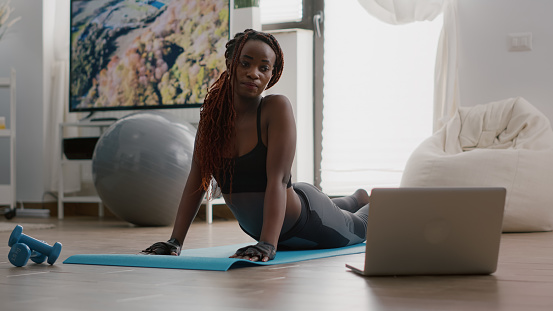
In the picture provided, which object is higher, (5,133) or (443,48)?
(443,48)

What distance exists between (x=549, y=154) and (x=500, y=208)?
8.06 ft

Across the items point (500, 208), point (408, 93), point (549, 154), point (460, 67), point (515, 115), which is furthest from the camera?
point (408, 93)

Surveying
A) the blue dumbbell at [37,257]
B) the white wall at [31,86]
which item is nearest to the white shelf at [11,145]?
the white wall at [31,86]

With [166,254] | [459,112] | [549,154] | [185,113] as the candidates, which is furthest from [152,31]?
[166,254]

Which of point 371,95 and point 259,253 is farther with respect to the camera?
point 371,95

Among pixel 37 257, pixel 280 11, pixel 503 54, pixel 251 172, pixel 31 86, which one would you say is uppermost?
pixel 280 11

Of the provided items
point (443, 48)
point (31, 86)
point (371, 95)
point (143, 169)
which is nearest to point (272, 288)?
point (143, 169)

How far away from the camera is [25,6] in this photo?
667 centimetres

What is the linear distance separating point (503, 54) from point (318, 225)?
9.24 feet

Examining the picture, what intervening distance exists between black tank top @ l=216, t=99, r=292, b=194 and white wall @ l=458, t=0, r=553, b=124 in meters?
2.96

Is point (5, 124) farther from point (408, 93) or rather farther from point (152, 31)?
point (408, 93)

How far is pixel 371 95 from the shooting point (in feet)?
19.0

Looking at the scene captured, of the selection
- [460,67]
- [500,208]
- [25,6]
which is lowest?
[500,208]

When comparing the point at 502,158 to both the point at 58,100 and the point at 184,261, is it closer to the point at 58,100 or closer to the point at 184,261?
the point at 184,261
